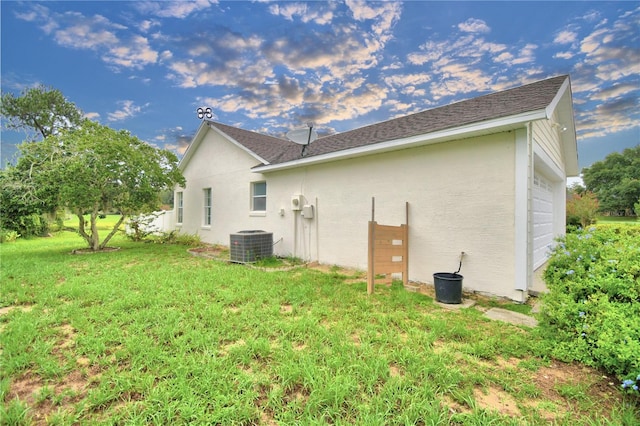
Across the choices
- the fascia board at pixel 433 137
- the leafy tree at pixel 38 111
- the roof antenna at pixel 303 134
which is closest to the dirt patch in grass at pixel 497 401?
A: the fascia board at pixel 433 137

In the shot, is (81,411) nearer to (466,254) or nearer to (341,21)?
(466,254)

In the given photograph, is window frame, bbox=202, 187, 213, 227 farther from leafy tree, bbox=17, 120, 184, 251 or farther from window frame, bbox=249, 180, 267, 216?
window frame, bbox=249, 180, 267, 216

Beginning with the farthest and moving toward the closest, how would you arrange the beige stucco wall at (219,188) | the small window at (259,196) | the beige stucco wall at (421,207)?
1. the beige stucco wall at (219,188)
2. the small window at (259,196)
3. the beige stucco wall at (421,207)

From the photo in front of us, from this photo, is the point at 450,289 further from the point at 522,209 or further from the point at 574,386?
the point at 574,386

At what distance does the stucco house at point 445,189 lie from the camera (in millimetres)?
4258

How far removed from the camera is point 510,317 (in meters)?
3.60

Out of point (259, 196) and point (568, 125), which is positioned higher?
point (568, 125)

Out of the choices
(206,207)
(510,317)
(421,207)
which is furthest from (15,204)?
(510,317)

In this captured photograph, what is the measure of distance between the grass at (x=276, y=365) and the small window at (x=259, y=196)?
5098 millimetres

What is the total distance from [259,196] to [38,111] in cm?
1562

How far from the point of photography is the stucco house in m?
4.26

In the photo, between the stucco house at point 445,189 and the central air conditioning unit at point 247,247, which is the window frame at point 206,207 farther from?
the central air conditioning unit at point 247,247

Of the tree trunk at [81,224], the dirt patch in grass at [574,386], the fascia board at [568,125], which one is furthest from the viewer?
the tree trunk at [81,224]

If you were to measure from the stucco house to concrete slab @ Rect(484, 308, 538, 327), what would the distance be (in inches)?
25.2
